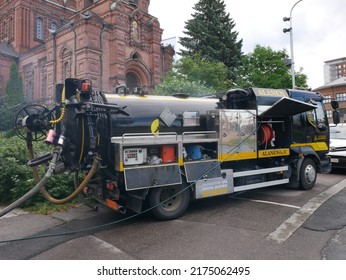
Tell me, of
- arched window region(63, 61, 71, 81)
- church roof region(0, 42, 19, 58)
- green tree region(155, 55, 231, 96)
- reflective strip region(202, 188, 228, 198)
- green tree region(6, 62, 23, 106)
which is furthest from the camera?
church roof region(0, 42, 19, 58)

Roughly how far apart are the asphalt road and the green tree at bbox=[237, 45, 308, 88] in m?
21.7

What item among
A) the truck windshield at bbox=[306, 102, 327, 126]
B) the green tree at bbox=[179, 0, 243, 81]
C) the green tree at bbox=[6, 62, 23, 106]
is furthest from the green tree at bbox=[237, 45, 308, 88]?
the green tree at bbox=[6, 62, 23, 106]

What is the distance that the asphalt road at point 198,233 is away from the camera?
414 cm

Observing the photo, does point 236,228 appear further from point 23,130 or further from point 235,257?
point 23,130

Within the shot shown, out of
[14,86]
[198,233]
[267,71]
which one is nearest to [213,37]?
[267,71]

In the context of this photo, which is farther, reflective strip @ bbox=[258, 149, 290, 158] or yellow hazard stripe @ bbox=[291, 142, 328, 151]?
yellow hazard stripe @ bbox=[291, 142, 328, 151]

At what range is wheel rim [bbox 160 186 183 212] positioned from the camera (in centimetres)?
572

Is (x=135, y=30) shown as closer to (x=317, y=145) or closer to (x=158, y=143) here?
(x=317, y=145)

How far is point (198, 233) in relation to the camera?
4.90 metres

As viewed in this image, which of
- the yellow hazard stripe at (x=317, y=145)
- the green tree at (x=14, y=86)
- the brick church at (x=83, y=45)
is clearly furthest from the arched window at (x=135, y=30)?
the yellow hazard stripe at (x=317, y=145)

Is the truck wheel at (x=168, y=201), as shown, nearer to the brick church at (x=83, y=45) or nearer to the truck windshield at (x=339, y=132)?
the truck windshield at (x=339, y=132)

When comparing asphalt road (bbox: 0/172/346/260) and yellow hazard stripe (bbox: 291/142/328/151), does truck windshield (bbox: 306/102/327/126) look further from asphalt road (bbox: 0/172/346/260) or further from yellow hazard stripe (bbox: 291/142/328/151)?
asphalt road (bbox: 0/172/346/260)

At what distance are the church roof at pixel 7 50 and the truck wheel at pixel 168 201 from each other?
1451 inches

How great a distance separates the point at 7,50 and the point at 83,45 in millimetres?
16644
